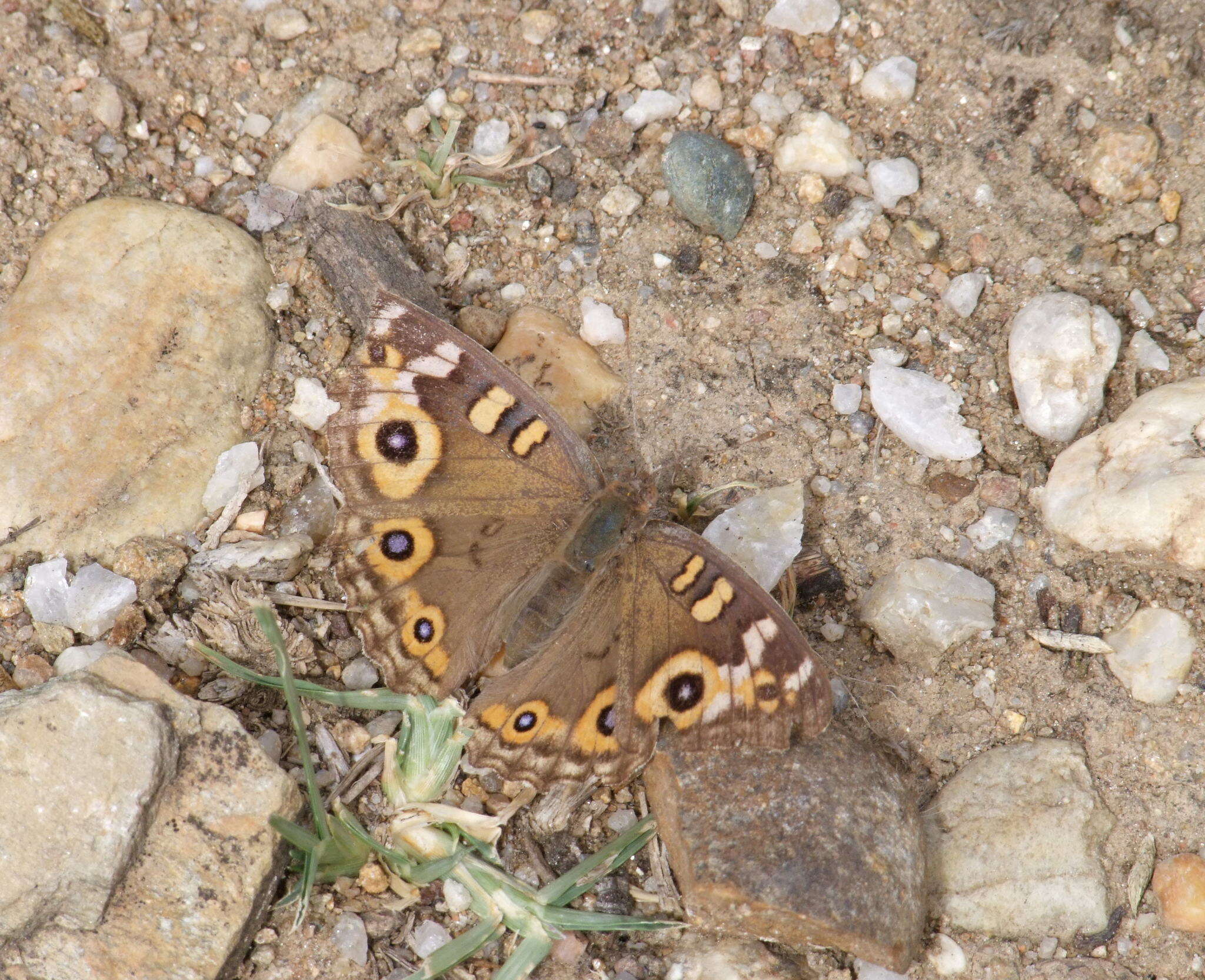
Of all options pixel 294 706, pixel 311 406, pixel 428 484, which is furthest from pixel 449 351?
pixel 294 706

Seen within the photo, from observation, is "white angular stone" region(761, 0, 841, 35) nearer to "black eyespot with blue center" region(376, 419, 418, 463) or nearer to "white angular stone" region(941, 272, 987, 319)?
"white angular stone" region(941, 272, 987, 319)

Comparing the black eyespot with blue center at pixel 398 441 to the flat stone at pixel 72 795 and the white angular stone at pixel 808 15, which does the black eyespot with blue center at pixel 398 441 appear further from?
the white angular stone at pixel 808 15

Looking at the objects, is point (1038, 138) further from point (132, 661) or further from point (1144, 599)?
point (132, 661)

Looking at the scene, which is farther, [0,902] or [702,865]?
[702,865]

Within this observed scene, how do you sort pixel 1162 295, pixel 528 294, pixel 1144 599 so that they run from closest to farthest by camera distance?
1. pixel 1144 599
2. pixel 1162 295
3. pixel 528 294

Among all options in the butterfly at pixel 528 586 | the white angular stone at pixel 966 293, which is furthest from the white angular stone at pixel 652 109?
the butterfly at pixel 528 586

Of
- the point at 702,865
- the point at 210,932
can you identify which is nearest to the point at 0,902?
the point at 210,932

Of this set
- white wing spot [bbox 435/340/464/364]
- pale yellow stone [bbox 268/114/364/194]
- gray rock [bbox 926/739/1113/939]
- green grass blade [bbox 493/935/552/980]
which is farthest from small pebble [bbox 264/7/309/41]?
gray rock [bbox 926/739/1113/939]
